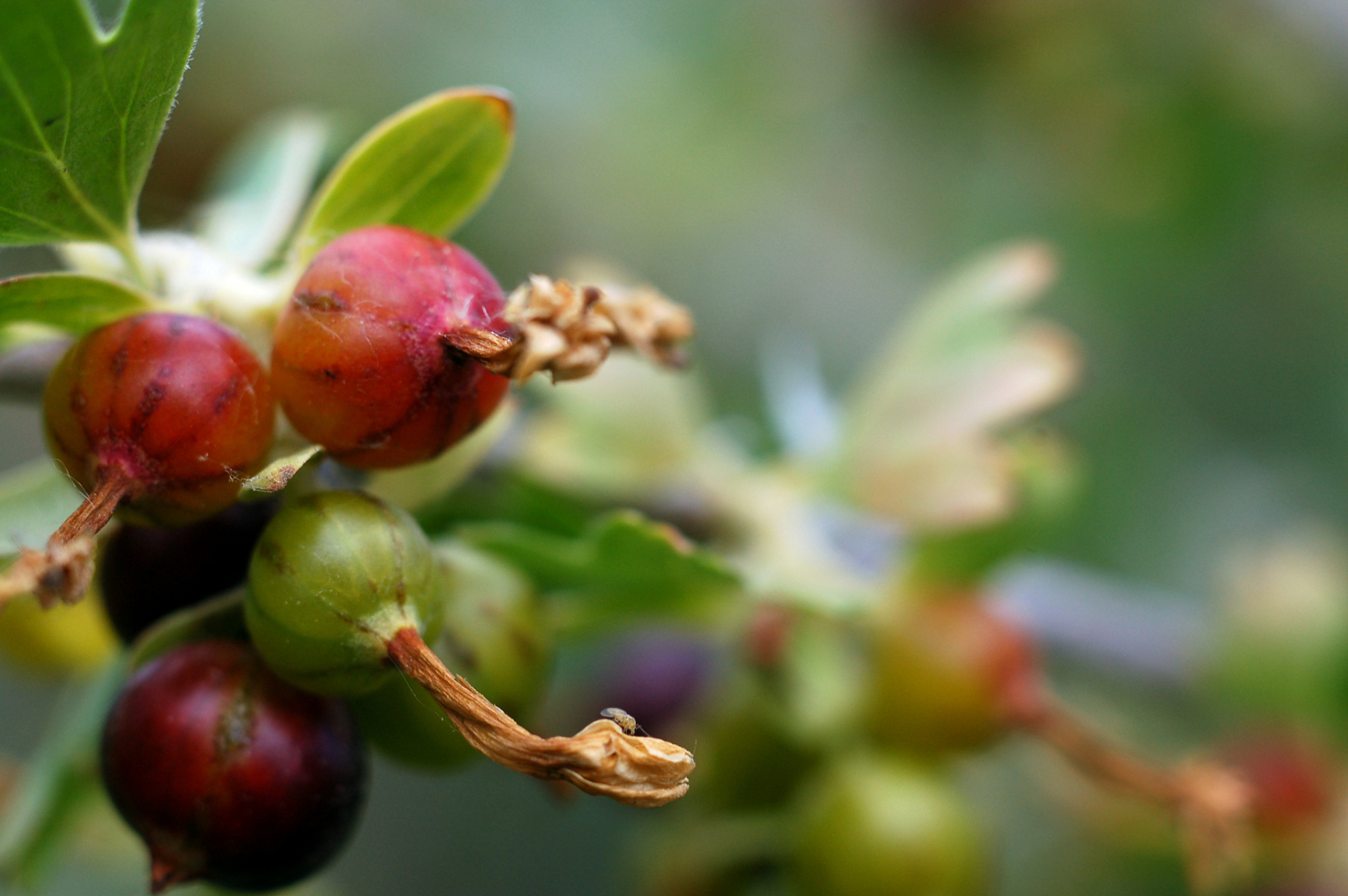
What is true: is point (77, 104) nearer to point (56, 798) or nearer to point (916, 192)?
point (56, 798)

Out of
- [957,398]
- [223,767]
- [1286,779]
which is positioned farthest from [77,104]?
[1286,779]

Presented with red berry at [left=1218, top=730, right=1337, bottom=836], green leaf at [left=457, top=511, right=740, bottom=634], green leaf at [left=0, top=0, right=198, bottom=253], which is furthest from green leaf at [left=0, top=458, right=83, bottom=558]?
red berry at [left=1218, top=730, right=1337, bottom=836]

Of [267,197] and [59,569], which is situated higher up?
[267,197]

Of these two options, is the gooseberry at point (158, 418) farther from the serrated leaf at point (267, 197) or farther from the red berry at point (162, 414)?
the serrated leaf at point (267, 197)

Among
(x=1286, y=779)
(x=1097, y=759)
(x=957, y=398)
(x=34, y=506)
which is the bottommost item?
(x=34, y=506)

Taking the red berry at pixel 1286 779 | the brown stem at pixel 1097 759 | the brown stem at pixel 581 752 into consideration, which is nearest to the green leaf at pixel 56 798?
the brown stem at pixel 581 752

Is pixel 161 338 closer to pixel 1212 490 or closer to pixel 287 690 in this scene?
pixel 287 690
